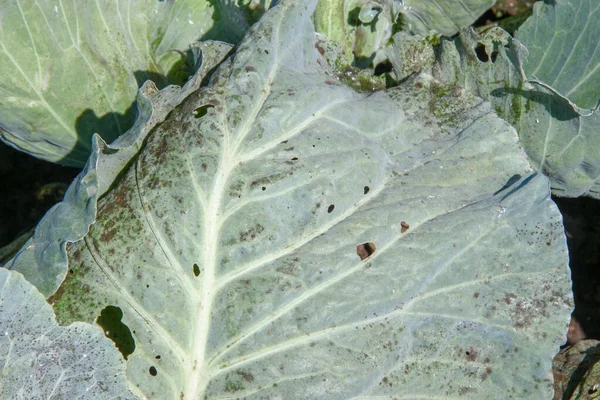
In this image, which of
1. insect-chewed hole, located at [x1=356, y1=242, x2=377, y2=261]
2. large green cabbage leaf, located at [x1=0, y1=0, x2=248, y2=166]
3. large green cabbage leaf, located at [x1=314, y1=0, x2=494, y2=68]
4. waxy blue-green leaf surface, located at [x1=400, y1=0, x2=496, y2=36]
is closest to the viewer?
insect-chewed hole, located at [x1=356, y1=242, x2=377, y2=261]

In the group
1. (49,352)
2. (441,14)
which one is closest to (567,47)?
(441,14)

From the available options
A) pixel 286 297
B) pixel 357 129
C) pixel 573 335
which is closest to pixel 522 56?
pixel 357 129

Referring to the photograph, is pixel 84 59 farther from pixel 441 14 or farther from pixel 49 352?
pixel 441 14

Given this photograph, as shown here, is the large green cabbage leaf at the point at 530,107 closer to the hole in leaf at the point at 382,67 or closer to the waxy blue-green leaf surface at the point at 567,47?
the waxy blue-green leaf surface at the point at 567,47

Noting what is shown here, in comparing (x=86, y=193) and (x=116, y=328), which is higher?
(x=86, y=193)

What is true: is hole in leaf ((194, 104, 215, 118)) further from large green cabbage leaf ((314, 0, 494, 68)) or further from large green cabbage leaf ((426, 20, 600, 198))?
large green cabbage leaf ((426, 20, 600, 198))

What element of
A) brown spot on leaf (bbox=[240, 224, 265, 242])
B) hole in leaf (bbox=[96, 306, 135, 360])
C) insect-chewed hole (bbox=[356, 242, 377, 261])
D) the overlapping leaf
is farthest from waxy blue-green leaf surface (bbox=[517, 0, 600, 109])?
hole in leaf (bbox=[96, 306, 135, 360])
